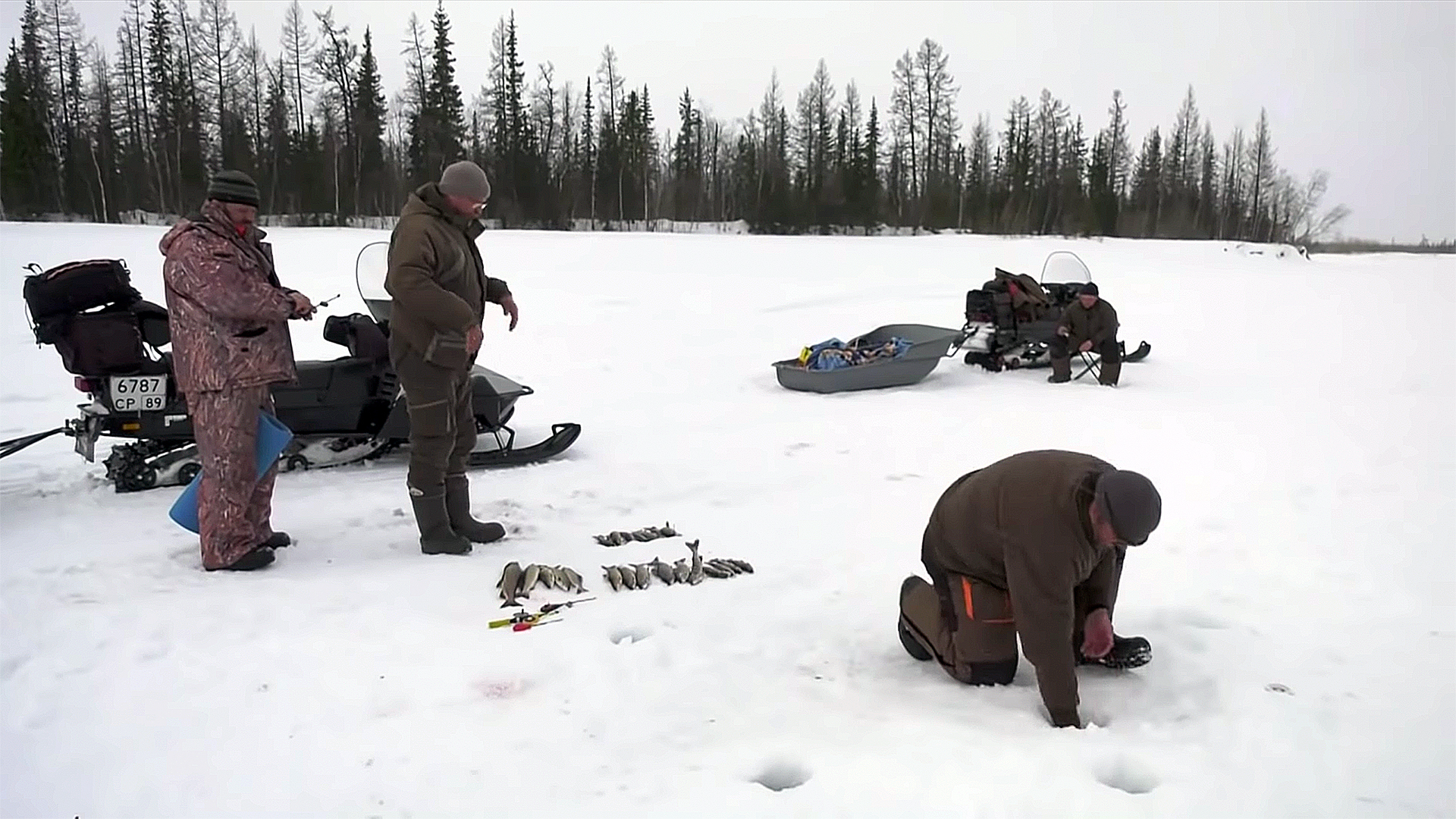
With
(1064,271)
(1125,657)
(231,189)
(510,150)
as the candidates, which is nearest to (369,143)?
(510,150)

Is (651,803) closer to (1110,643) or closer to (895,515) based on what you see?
(1110,643)

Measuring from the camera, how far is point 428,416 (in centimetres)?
386

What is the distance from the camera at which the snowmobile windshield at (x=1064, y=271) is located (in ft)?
33.7

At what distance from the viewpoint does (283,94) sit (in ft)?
103

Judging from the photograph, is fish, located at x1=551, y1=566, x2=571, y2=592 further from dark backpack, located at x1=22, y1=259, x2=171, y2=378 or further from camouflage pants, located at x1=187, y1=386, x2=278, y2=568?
dark backpack, located at x1=22, y1=259, x2=171, y2=378

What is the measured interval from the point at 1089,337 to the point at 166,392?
7.41 m

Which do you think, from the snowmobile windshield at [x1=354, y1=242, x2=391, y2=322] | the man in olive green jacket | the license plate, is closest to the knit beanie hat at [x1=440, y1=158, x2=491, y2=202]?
the man in olive green jacket

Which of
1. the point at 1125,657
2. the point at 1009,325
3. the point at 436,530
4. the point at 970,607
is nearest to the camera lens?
the point at 970,607

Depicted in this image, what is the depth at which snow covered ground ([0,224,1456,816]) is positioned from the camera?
7.61 feet

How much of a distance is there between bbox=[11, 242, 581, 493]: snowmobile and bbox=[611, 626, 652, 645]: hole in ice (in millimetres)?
2097

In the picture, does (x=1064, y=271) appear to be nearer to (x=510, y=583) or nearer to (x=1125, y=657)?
(x=1125, y=657)

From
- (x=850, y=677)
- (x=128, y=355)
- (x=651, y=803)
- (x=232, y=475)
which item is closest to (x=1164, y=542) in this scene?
(x=850, y=677)

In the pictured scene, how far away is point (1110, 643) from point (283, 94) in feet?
114

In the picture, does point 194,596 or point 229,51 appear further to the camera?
point 229,51
